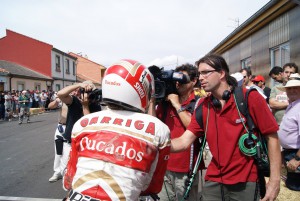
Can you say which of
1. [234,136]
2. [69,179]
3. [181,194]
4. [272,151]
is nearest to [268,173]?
[272,151]

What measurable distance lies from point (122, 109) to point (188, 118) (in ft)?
4.40

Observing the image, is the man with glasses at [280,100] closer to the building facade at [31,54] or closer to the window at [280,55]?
the window at [280,55]

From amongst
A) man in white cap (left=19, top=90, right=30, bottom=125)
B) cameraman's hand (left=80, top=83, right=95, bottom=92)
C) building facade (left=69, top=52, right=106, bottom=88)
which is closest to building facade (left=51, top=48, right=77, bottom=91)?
building facade (left=69, top=52, right=106, bottom=88)

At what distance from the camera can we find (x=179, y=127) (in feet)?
10.2

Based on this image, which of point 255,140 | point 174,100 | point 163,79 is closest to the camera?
point 255,140

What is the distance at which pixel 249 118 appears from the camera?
2.25m

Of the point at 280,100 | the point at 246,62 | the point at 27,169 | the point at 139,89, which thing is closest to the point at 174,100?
the point at 139,89

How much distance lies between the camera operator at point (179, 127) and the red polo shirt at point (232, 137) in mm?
577

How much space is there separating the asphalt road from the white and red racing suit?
344cm

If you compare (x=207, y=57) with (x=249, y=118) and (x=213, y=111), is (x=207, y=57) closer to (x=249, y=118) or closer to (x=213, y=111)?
(x=213, y=111)

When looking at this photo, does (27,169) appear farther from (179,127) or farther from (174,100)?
(174,100)

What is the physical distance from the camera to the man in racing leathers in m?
1.49

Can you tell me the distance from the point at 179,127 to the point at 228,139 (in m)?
0.86

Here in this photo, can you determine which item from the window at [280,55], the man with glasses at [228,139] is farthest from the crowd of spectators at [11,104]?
the man with glasses at [228,139]
